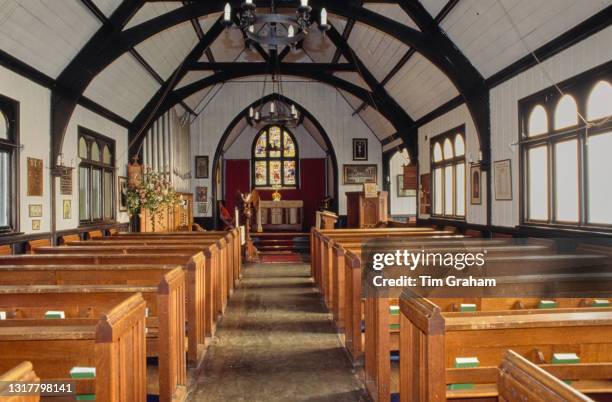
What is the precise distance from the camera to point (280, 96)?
49.1ft

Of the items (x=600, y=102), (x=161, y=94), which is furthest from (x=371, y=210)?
(x=600, y=102)

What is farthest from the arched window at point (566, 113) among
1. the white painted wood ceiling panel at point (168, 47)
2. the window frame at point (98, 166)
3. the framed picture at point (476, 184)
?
the window frame at point (98, 166)

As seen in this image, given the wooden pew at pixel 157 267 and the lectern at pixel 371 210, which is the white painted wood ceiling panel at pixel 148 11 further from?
the lectern at pixel 371 210

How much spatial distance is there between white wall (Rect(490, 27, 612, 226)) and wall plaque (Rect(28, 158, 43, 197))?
6670 mm

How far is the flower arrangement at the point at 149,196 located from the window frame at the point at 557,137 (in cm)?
691

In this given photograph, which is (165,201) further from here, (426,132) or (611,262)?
(611,262)

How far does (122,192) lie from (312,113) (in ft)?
22.8

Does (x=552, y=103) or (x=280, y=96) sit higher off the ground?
(x=280, y=96)

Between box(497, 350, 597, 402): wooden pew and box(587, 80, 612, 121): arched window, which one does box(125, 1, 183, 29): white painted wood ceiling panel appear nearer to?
box(587, 80, 612, 121): arched window

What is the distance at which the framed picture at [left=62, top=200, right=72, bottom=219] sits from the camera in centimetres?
766

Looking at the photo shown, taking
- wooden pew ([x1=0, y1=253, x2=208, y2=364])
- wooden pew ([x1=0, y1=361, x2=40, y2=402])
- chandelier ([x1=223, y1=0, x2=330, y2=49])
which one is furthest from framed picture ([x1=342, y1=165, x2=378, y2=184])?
wooden pew ([x1=0, y1=361, x2=40, y2=402])

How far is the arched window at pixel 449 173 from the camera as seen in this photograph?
9.27 m

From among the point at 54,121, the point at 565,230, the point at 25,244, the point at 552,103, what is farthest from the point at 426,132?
the point at 25,244

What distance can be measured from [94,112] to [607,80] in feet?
26.3
